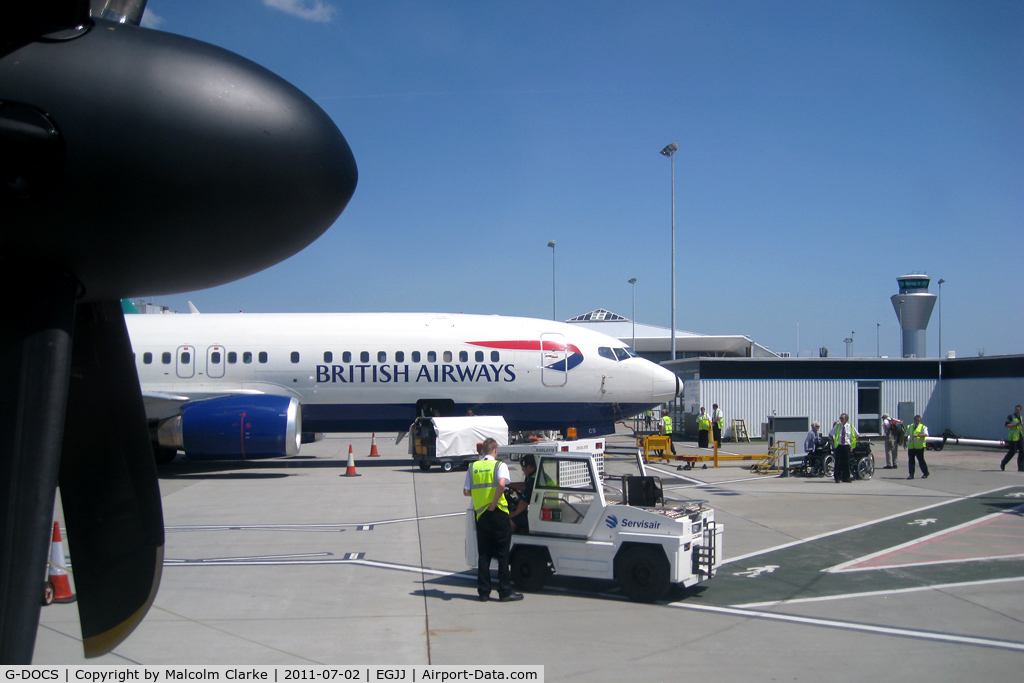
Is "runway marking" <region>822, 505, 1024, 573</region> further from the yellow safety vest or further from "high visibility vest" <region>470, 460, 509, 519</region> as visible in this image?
the yellow safety vest

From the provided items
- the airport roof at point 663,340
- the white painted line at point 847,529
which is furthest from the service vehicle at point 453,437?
the airport roof at point 663,340

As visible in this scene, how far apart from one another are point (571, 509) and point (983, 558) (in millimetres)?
6052

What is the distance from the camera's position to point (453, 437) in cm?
1936

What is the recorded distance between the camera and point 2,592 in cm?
231

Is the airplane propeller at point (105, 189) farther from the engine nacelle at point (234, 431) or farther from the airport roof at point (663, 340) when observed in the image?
the airport roof at point (663, 340)

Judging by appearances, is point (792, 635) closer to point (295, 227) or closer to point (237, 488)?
point (295, 227)

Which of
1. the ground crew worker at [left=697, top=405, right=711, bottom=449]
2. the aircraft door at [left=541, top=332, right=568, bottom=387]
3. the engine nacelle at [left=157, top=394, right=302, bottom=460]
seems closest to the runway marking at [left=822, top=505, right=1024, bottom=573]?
the aircraft door at [left=541, top=332, right=568, bottom=387]

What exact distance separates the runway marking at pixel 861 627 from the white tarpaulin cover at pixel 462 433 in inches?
456

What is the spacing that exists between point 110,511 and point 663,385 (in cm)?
1942

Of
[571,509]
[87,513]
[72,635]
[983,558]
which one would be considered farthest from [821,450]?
[87,513]

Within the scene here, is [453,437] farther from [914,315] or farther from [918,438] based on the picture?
[914,315]

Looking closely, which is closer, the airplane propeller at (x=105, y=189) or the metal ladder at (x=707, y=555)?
the airplane propeller at (x=105, y=189)

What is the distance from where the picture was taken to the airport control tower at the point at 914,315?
47.7 m

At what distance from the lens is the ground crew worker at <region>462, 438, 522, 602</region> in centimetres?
806
